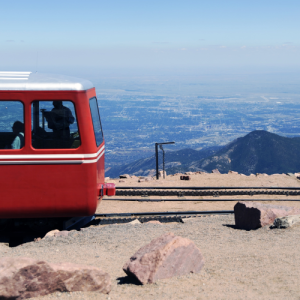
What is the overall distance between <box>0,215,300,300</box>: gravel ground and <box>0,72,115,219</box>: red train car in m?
1.01

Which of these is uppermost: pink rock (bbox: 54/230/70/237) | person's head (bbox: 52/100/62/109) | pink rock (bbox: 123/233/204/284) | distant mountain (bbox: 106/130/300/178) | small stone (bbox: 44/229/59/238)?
person's head (bbox: 52/100/62/109)

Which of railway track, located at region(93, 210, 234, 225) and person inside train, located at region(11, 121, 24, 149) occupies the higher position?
person inside train, located at region(11, 121, 24, 149)

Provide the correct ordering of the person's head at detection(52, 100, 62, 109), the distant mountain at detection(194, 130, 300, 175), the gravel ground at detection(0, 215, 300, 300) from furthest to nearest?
1. the distant mountain at detection(194, 130, 300, 175)
2. the person's head at detection(52, 100, 62, 109)
3. the gravel ground at detection(0, 215, 300, 300)

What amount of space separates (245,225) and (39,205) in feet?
16.1

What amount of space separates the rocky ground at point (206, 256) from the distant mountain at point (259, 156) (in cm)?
4231

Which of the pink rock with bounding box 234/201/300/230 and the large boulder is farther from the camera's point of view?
the pink rock with bounding box 234/201/300/230

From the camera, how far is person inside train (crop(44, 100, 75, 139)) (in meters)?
7.82

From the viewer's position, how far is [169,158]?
343 feet

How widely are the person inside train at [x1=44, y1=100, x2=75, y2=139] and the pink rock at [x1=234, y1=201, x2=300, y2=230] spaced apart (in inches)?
183

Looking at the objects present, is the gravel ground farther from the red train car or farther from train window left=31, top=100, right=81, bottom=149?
train window left=31, top=100, right=81, bottom=149

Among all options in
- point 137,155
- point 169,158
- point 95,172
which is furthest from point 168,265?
point 137,155

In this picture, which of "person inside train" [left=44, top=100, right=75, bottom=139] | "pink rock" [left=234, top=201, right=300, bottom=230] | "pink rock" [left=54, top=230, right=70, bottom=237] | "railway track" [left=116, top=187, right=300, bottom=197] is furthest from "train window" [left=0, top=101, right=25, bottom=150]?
"railway track" [left=116, top=187, right=300, bottom=197]

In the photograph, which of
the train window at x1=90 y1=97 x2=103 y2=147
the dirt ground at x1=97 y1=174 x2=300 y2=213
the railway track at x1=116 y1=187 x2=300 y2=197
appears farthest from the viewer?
the railway track at x1=116 y1=187 x2=300 y2=197

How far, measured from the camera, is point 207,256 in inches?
275
